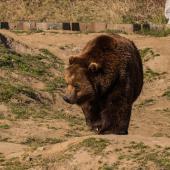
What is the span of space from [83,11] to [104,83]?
23.9 meters

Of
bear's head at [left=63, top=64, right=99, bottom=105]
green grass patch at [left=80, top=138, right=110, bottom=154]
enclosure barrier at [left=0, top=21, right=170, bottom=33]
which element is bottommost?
enclosure barrier at [left=0, top=21, right=170, bottom=33]

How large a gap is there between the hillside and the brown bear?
2218 centimetres

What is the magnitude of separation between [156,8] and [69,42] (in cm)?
1099

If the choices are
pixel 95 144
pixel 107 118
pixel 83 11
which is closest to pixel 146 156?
pixel 95 144

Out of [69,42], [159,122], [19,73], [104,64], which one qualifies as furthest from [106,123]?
[69,42]

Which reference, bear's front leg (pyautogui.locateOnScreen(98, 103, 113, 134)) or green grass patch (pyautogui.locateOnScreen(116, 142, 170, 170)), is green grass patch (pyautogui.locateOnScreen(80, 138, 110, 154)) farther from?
bear's front leg (pyautogui.locateOnScreen(98, 103, 113, 134))

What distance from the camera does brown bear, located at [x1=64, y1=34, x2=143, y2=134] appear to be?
9.45 metres

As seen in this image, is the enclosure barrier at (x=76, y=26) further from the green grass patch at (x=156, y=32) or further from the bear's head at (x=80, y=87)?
the bear's head at (x=80, y=87)

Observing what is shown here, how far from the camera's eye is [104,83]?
9461 millimetres

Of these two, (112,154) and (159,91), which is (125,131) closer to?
(112,154)

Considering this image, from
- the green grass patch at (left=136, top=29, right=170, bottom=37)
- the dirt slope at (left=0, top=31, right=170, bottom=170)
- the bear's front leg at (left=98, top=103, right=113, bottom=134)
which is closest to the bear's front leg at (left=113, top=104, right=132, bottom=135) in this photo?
the bear's front leg at (left=98, top=103, right=113, bottom=134)

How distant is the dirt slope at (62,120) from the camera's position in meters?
8.39

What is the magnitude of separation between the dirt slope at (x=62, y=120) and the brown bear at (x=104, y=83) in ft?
1.45

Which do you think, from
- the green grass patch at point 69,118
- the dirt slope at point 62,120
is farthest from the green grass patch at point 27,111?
the green grass patch at point 69,118
